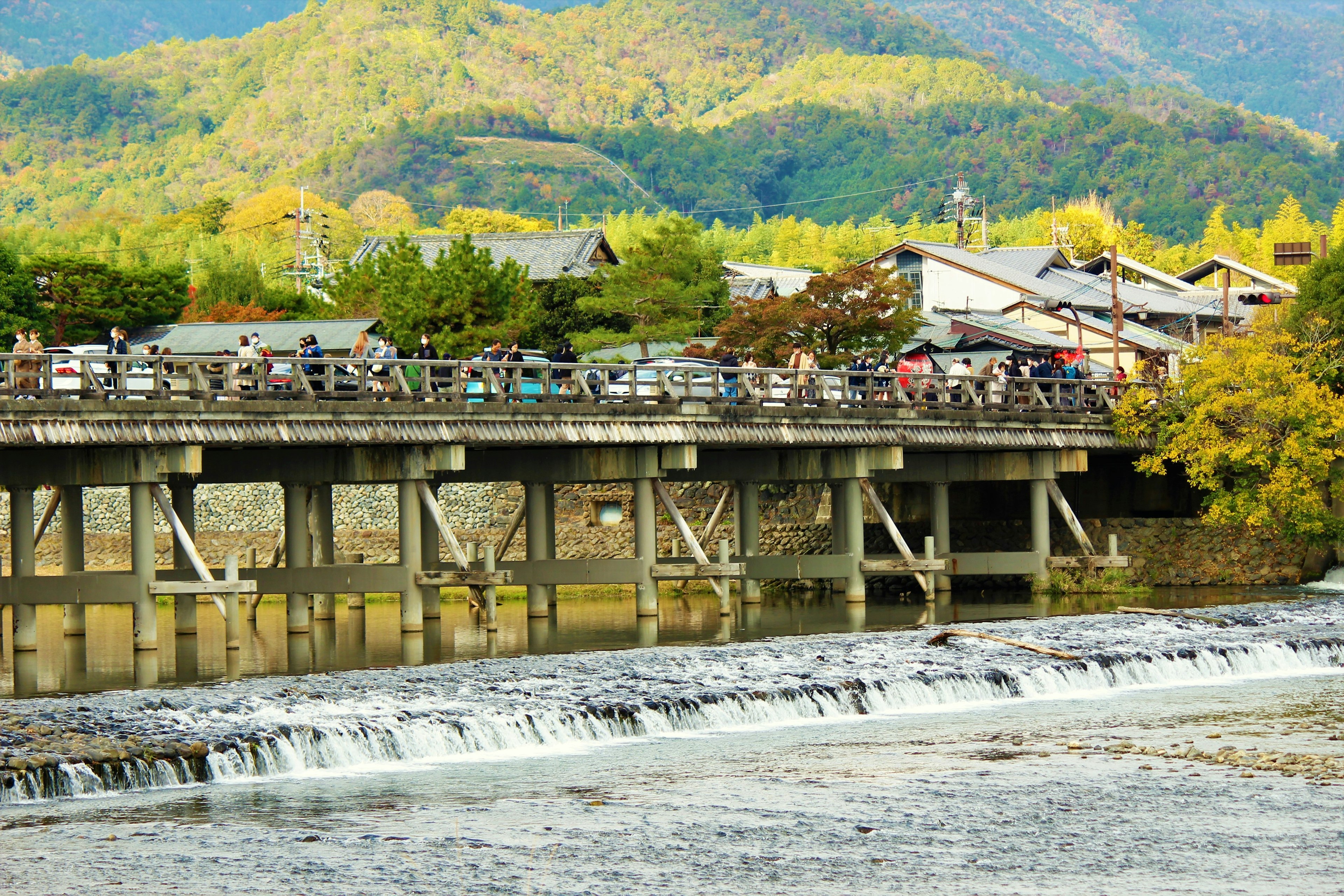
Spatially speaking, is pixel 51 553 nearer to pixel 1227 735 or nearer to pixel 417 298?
pixel 417 298

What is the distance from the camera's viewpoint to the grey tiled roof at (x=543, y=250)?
92875mm

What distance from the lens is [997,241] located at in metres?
167

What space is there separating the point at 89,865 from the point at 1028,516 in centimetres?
4007

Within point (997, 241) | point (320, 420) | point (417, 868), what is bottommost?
point (417, 868)

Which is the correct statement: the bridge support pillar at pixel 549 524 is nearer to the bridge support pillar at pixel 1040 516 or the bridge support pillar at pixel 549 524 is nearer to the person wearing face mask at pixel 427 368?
the person wearing face mask at pixel 427 368

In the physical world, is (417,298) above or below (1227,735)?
above

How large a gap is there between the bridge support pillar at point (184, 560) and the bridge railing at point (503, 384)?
2.48 m

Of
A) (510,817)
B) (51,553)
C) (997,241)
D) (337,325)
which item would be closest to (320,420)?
(510,817)

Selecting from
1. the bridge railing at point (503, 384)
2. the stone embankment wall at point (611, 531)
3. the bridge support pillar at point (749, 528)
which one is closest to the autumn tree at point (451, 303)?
the stone embankment wall at point (611, 531)

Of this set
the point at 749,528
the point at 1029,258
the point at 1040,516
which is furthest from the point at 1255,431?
the point at 1029,258

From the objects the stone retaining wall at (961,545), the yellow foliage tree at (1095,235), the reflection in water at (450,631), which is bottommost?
the reflection in water at (450,631)

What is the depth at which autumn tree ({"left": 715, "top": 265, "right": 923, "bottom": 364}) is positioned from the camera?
60188 millimetres

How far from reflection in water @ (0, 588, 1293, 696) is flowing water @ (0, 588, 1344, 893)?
1.92 metres

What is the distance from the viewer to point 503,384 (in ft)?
136
